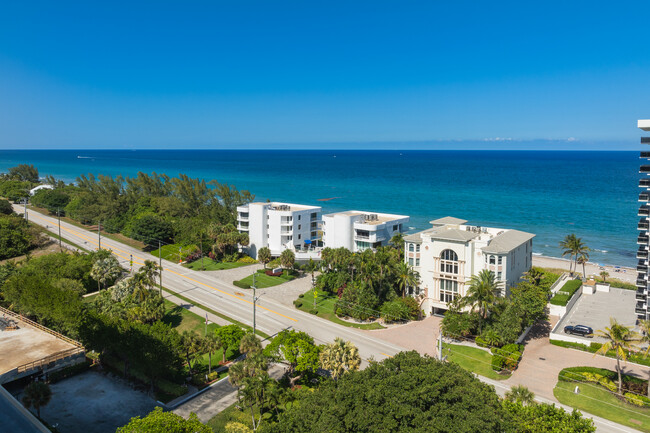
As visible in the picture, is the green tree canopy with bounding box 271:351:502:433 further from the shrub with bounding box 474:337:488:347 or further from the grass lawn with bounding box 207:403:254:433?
the shrub with bounding box 474:337:488:347

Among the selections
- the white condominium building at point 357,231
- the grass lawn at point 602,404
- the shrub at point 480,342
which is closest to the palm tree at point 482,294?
the shrub at point 480,342

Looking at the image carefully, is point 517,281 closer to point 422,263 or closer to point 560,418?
point 422,263

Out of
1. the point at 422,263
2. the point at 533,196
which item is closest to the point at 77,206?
the point at 422,263

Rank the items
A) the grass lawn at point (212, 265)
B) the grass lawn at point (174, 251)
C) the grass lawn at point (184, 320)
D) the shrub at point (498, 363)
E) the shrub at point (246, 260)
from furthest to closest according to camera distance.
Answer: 1. the grass lawn at point (174, 251)
2. the shrub at point (246, 260)
3. the grass lawn at point (212, 265)
4. the grass lawn at point (184, 320)
5. the shrub at point (498, 363)

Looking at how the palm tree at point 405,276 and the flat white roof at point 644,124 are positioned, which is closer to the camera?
the flat white roof at point 644,124

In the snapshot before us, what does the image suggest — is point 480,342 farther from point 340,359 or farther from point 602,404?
point 340,359

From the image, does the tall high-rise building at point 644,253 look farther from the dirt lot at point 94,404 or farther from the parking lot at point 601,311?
the dirt lot at point 94,404

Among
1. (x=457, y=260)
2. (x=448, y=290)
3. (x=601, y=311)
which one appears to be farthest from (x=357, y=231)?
(x=601, y=311)
